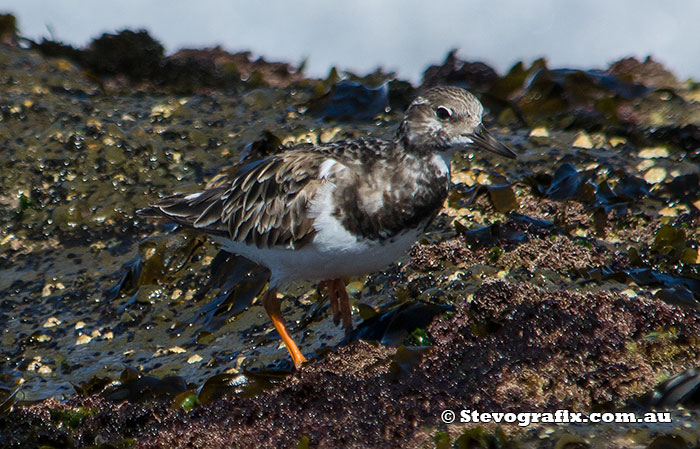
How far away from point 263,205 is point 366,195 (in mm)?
796

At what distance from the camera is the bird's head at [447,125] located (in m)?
4.40

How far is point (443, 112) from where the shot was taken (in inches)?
174

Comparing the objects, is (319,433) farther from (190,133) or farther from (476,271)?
(190,133)

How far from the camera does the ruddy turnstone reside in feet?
14.4

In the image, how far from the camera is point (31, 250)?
21.9 feet

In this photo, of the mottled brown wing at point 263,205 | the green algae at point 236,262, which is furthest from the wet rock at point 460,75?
the mottled brown wing at point 263,205

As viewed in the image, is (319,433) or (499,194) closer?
(319,433)

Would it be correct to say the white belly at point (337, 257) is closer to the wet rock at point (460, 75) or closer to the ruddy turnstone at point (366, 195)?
the ruddy turnstone at point (366, 195)

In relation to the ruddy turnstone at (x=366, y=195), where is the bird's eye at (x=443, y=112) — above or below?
above

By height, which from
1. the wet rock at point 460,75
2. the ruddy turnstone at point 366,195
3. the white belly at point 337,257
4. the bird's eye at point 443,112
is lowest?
the white belly at point 337,257

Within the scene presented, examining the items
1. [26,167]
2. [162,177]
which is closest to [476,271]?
[162,177]

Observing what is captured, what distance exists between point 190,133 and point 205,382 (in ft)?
11.7

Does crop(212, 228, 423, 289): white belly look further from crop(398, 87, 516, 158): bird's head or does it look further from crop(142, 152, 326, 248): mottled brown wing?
crop(398, 87, 516, 158): bird's head

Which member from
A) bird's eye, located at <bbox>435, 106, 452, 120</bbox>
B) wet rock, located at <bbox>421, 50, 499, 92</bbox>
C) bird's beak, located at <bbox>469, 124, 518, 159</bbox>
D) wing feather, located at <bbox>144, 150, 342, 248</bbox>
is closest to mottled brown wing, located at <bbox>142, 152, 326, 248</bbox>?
wing feather, located at <bbox>144, 150, 342, 248</bbox>
